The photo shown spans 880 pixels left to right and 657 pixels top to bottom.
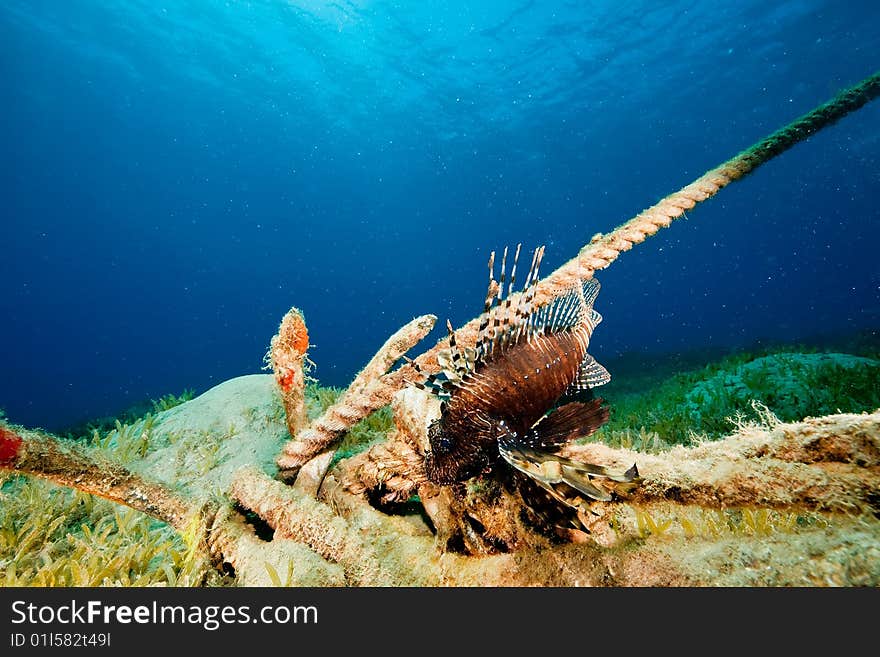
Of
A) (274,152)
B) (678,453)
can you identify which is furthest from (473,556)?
(274,152)

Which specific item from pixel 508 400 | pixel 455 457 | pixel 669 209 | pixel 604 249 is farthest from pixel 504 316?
pixel 669 209

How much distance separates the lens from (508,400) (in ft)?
6.73

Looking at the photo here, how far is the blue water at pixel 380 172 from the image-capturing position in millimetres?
29219

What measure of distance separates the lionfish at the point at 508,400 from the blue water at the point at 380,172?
3.14m

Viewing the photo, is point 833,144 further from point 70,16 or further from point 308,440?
point 70,16

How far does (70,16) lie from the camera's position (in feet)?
92.4

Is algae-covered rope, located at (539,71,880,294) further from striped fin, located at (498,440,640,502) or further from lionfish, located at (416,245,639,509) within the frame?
striped fin, located at (498,440,640,502)

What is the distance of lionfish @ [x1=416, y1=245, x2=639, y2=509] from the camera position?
197cm

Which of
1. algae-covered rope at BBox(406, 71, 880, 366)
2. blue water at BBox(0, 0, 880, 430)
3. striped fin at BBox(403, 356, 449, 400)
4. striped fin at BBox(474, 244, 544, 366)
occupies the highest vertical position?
blue water at BBox(0, 0, 880, 430)

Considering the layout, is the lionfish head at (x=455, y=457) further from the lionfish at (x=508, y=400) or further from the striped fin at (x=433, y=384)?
the striped fin at (x=433, y=384)

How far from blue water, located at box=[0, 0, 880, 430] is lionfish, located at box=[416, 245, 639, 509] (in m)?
3.14

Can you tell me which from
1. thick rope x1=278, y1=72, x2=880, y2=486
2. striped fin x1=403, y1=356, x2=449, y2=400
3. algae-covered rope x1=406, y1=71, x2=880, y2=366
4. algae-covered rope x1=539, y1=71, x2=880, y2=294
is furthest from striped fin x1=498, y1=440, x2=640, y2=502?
algae-covered rope x1=539, y1=71, x2=880, y2=294

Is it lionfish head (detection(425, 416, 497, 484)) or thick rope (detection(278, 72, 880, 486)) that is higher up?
thick rope (detection(278, 72, 880, 486))

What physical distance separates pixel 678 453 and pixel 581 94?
140 feet
